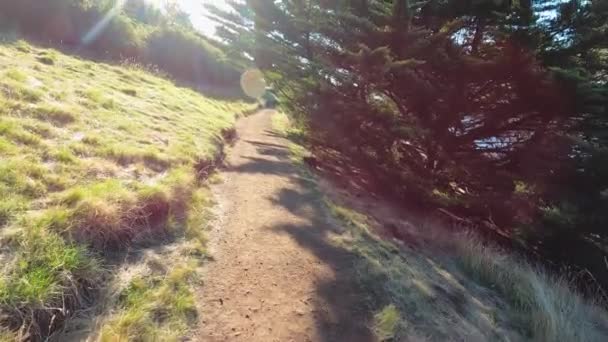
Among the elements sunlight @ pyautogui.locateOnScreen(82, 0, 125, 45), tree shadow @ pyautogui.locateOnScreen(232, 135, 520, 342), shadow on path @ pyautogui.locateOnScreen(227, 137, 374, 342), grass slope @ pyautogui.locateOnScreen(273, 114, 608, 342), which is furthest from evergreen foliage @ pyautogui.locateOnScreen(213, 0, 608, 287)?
sunlight @ pyautogui.locateOnScreen(82, 0, 125, 45)

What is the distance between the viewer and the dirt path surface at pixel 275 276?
9.18 ft

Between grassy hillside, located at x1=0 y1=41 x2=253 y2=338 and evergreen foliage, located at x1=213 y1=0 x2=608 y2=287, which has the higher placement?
evergreen foliage, located at x1=213 y1=0 x2=608 y2=287

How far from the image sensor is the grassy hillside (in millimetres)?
2271

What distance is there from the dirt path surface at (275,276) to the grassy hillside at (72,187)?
0.61 m

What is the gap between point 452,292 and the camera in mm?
4156

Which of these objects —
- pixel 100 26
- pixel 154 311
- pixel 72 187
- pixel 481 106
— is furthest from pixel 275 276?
pixel 100 26

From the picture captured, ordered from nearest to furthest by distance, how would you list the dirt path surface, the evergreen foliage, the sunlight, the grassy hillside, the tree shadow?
1. the grassy hillside
2. the dirt path surface
3. the tree shadow
4. the evergreen foliage
5. the sunlight

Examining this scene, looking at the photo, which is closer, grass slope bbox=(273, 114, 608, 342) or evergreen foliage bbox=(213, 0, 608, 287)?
grass slope bbox=(273, 114, 608, 342)

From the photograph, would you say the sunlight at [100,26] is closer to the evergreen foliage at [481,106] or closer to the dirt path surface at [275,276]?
the evergreen foliage at [481,106]

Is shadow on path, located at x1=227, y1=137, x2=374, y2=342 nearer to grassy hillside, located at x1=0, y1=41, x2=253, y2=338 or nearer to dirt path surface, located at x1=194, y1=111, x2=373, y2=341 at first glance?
dirt path surface, located at x1=194, y1=111, x2=373, y2=341

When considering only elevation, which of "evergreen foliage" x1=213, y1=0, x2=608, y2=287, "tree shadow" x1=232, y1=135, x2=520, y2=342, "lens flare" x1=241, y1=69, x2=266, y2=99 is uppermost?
"evergreen foliage" x1=213, y1=0, x2=608, y2=287

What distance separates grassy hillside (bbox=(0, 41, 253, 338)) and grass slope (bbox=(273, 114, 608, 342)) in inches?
84.6

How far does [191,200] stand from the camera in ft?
14.5

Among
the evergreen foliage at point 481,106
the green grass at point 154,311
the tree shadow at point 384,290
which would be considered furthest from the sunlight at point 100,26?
the green grass at point 154,311
